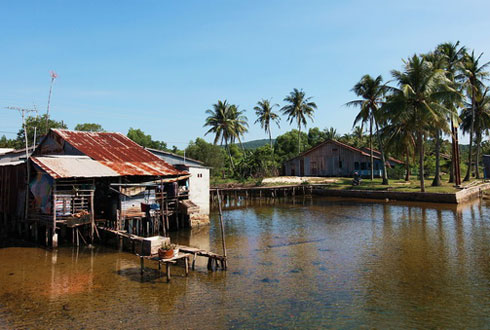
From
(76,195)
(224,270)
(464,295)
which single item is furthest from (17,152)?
(464,295)

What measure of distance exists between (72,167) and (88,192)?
1.51 metres

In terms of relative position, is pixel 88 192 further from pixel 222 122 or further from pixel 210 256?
pixel 222 122

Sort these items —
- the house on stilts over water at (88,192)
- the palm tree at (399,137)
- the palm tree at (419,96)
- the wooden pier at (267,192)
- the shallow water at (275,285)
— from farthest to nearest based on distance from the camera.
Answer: the wooden pier at (267,192) < the palm tree at (399,137) < the palm tree at (419,96) < the house on stilts over water at (88,192) < the shallow water at (275,285)

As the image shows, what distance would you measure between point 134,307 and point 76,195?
31.4 ft

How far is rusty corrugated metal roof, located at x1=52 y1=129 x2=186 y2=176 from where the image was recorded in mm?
19969

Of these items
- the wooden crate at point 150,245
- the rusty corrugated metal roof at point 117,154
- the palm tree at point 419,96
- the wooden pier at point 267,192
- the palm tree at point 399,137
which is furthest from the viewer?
the wooden pier at point 267,192

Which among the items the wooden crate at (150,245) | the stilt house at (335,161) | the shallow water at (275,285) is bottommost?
the shallow water at (275,285)

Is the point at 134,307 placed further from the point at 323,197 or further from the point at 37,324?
the point at 323,197

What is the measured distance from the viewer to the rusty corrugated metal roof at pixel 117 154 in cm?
1997

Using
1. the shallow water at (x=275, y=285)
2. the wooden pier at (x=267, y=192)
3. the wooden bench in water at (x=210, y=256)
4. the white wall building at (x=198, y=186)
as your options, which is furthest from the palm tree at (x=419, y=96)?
the wooden bench in water at (x=210, y=256)

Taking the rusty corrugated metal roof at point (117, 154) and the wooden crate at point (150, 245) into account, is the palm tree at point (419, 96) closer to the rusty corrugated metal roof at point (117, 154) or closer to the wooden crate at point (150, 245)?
the rusty corrugated metal roof at point (117, 154)

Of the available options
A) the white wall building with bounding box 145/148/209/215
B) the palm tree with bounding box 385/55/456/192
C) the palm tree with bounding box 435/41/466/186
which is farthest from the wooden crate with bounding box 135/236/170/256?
the palm tree with bounding box 435/41/466/186

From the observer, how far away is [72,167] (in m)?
17.6

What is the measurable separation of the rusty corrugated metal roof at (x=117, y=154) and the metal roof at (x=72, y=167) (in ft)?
2.21
